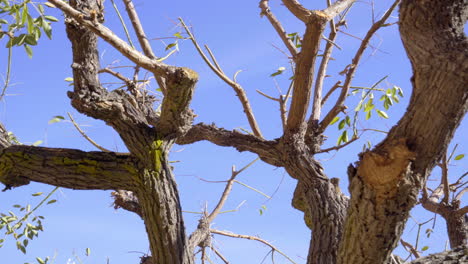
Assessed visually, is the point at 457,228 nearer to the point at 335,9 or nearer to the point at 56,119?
the point at 335,9

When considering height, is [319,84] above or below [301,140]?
above

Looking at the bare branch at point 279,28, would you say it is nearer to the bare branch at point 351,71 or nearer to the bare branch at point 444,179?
the bare branch at point 351,71

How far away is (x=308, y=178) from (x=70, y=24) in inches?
68.1

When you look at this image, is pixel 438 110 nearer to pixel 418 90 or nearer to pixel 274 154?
pixel 418 90

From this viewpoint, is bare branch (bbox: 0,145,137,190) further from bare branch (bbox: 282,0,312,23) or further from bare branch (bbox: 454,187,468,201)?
bare branch (bbox: 454,187,468,201)

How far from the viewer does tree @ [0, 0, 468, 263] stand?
215 cm

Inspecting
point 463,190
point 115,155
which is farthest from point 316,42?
point 463,190

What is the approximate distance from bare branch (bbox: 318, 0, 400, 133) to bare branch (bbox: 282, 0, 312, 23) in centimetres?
79

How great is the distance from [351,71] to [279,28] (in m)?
0.72

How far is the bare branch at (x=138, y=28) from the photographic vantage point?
437 cm

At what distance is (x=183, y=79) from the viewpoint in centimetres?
299

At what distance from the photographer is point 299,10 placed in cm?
341

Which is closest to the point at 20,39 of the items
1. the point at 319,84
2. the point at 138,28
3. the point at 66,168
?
the point at 66,168

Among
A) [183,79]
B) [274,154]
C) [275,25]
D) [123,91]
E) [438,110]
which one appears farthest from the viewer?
[275,25]
